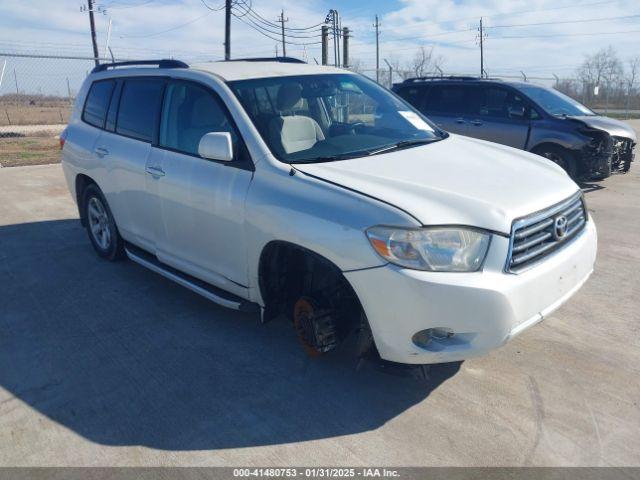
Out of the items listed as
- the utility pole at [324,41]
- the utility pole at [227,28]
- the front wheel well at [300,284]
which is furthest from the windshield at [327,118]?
the utility pole at [227,28]

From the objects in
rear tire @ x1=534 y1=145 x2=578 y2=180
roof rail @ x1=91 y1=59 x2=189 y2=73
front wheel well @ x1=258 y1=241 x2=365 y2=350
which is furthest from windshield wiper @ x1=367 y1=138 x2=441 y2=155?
rear tire @ x1=534 y1=145 x2=578 y2=180

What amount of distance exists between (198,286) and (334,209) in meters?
1.51

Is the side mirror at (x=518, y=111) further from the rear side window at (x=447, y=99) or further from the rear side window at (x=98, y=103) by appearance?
the rear side window at (x=98, y=103)

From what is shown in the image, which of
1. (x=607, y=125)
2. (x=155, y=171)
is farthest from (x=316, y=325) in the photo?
(x=607, y=125)

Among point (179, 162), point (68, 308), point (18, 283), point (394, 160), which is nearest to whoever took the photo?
point (394, 160)

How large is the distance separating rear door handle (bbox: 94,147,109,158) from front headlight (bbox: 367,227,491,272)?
10.6 ft

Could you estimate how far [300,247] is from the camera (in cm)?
315

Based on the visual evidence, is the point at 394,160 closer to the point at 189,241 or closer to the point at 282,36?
the point at 189,241

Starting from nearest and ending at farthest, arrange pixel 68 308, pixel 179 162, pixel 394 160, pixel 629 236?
pixel 394 160 → pixel 179 162 → pixel 68 308 → pixel 629 236

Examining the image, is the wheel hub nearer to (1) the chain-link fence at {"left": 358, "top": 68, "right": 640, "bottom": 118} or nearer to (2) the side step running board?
(2) the side step running board

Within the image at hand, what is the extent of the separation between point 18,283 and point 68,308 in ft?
3.15

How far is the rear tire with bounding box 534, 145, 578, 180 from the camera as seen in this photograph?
8.71 meters

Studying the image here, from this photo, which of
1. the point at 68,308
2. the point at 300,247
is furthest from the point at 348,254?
the point at 68,308

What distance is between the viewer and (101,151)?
5055mm
